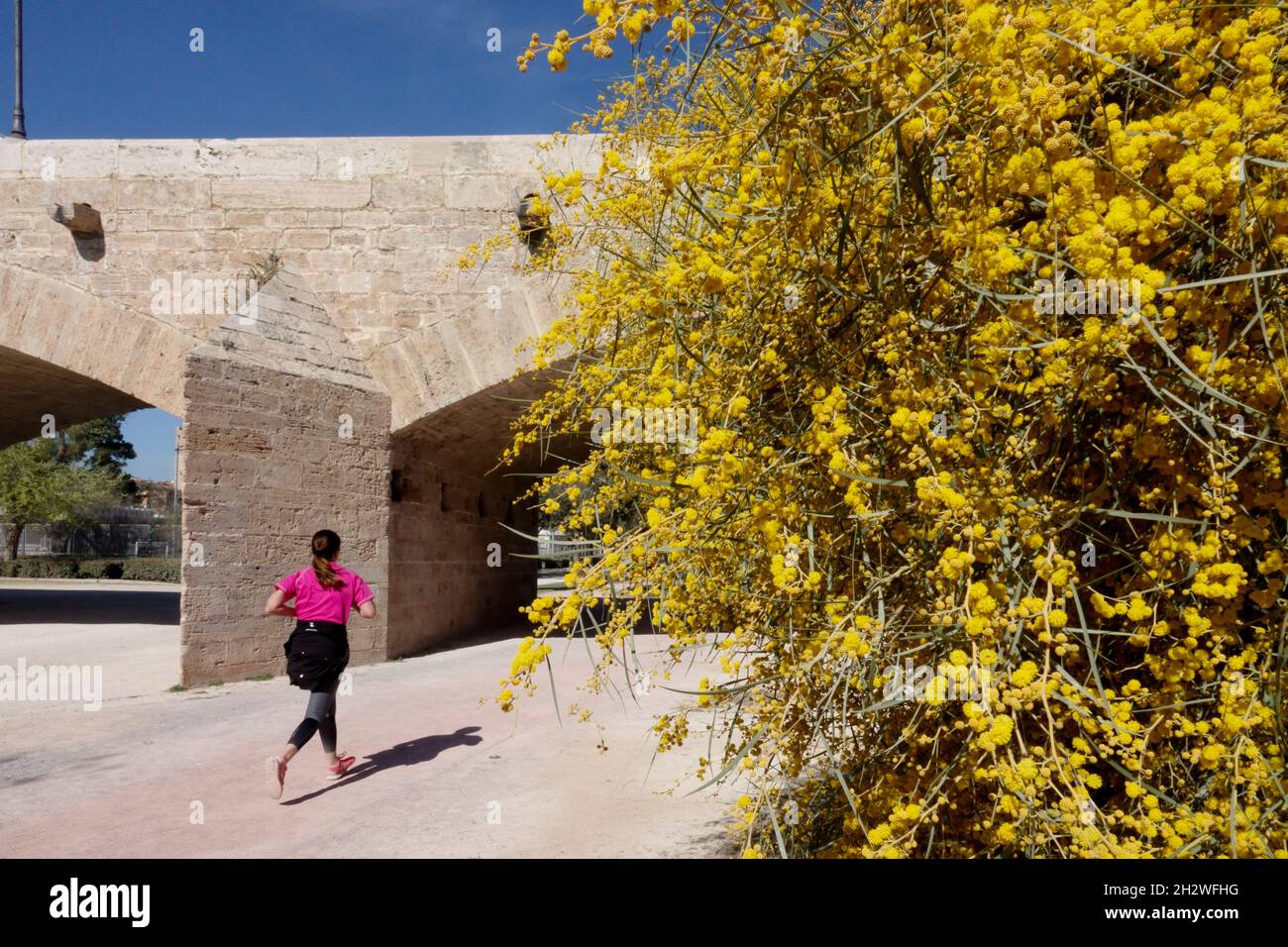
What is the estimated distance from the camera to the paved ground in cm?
298

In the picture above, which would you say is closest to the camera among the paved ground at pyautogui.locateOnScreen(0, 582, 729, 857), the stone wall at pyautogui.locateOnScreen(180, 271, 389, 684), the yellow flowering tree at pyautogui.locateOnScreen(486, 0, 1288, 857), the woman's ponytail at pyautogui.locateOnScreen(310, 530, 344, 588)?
the yellow flowering tree at pyautogui.locateOnScreen(486, 0, 1288, 857)

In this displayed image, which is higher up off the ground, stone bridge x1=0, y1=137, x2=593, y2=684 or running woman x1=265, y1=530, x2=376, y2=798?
stone bridge x1=0, y1=137, x2=593, y2=684

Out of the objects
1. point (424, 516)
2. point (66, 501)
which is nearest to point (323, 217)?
point (424, 516)

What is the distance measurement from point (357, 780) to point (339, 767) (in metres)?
0.12

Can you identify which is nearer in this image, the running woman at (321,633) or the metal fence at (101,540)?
Answer: the running woman at (321,633)

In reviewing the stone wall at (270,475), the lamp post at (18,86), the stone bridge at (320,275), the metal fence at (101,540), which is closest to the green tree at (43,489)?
the metal fence at (101,540)

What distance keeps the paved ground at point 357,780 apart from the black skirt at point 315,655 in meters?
0.51

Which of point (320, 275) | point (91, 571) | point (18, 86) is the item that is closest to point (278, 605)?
point (320, 275)

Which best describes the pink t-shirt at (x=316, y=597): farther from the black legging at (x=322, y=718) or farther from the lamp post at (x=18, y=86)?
the lamp post at (x=18, y=86)

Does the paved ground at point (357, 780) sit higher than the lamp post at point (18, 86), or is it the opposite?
the lamp post at point (18, 86)

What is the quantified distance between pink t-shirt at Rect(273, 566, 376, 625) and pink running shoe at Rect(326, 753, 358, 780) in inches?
27.5

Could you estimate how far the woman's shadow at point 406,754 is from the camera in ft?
12.6

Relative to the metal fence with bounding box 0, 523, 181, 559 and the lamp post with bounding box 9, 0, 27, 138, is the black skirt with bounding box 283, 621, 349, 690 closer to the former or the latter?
the lamp post with bounding box 9, 0, 27, 138

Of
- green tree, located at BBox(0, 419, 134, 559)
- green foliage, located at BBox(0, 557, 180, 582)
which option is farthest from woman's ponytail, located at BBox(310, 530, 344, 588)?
green tree, located at BBox(0, 419, 134, 559)
